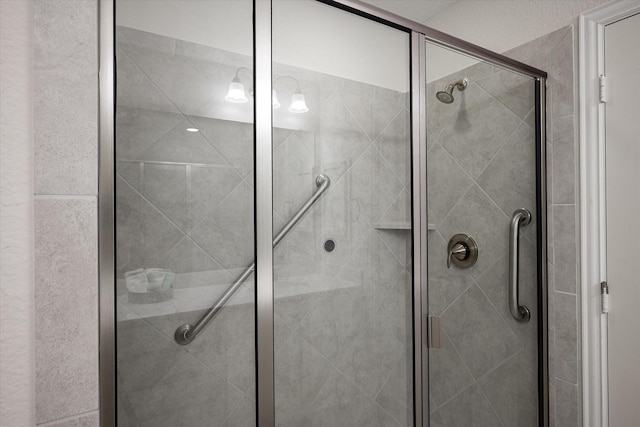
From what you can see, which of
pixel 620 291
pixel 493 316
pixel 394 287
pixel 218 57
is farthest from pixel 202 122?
pixel 620 291

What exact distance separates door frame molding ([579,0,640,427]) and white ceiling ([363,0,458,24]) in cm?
78

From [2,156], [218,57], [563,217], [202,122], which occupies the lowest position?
[563,217]

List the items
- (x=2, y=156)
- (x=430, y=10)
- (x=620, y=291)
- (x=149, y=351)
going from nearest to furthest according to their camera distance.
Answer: (x=2, y=156), (x=149, y=351), (x=620, y=291), (x=430, y=10)

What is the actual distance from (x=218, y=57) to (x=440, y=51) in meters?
0.75

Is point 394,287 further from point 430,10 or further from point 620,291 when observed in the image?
point 430,10

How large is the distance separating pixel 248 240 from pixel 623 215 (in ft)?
4.43

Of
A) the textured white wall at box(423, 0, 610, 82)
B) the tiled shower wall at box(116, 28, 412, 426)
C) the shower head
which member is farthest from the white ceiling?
the tiled shower wall at box(116, 28, 412, 426)

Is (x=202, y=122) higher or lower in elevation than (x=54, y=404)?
higher

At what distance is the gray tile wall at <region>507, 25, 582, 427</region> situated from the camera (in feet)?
4.75

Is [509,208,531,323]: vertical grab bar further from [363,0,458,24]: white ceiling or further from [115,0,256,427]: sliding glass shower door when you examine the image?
[363,0,458,24]: white ceiling

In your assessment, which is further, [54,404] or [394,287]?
[394,287]

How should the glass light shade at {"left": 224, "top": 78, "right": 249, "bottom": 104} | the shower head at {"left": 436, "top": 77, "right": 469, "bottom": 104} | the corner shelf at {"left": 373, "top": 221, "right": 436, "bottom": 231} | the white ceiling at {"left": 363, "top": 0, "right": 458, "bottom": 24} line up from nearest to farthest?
the glass light shade at {"left": 224, "top": 78, "right": 249, "bottom": 104}, the corner shelf at {"left": 373, "top": 221, "right": 436, "bottom": 231}, the shower head at {"left": 436, "top": 77, "right": 469, "bottom": 104}, the white ceiling at {"left": 363, "top": 0, "right": 458, "bottom": 24}

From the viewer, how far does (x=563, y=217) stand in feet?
4.86

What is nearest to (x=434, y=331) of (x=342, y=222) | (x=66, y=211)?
(x=342, y=222)
